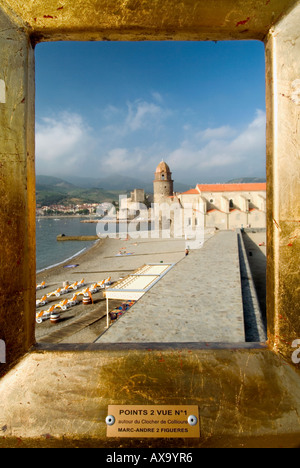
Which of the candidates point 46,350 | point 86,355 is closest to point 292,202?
point 86,355

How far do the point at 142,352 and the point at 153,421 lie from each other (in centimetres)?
20

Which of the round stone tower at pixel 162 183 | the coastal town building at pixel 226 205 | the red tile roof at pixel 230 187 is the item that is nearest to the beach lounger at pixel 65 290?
the coastal town building at pixel 226 205

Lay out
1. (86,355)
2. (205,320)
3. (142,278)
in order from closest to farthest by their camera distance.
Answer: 1. (86,355)
2. (205,320)
3. (142,278)

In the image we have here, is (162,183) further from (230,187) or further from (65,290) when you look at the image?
(65,290)

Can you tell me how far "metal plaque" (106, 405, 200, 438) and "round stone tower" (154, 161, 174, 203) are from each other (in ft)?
160

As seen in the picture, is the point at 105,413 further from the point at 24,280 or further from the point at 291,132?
the point at 291,132

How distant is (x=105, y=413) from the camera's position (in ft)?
2.84

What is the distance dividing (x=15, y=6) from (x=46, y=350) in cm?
109

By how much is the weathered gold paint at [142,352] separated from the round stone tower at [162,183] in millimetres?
48627

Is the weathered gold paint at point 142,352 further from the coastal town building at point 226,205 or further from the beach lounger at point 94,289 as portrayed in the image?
the coastal town building at point 226,205

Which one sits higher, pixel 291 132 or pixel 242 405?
pixel 291 132

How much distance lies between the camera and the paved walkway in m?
2.12

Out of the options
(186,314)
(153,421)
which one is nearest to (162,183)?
(186,314)

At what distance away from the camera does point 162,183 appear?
50469 millimetres
